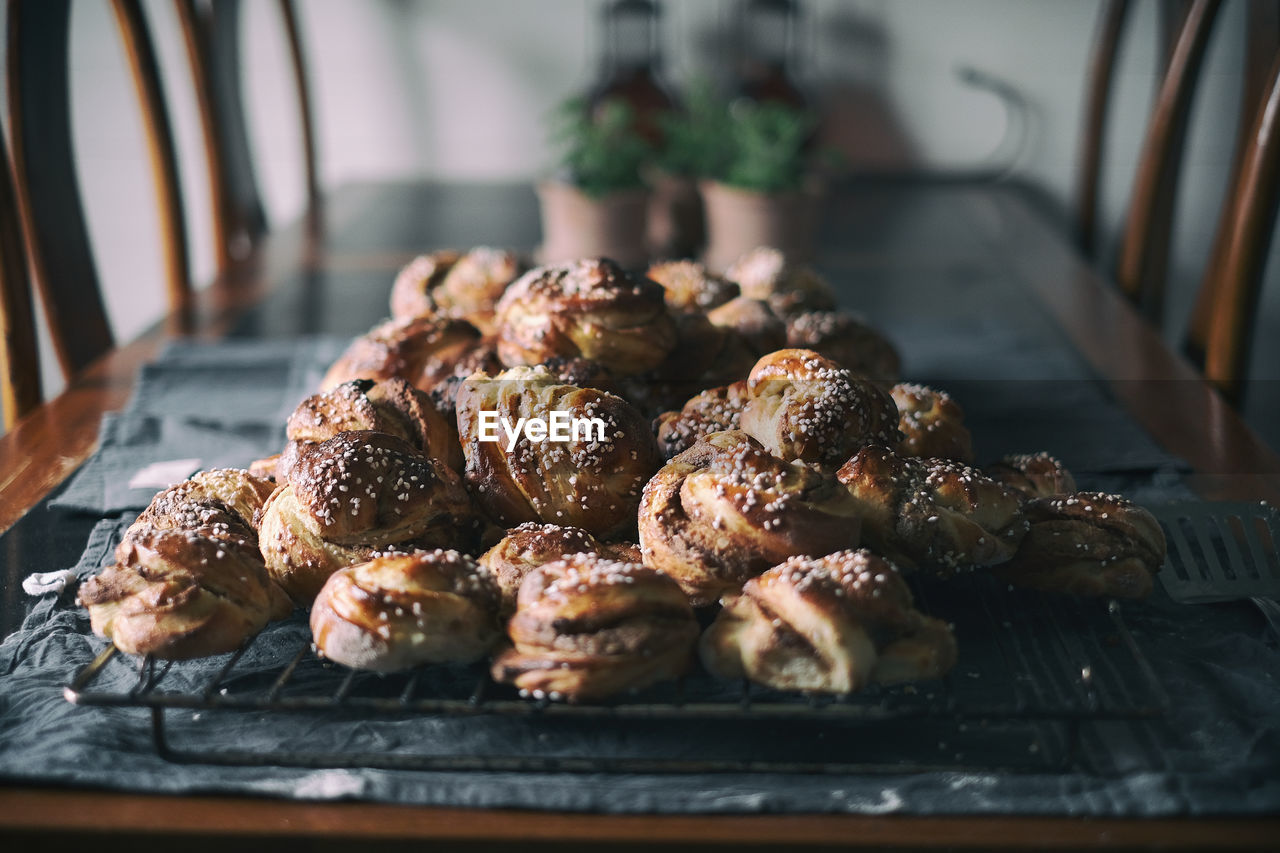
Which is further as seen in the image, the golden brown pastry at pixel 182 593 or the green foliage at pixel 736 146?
the green foliage at pixel 736 146

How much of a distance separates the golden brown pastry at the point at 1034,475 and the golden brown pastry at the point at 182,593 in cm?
67

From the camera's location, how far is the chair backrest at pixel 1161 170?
234cm

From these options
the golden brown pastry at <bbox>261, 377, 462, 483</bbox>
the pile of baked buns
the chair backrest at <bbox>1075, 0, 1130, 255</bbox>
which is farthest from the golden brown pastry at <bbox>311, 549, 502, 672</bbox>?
the chair backrest at <bbox>1075, 0, 1130, 255</bbox>

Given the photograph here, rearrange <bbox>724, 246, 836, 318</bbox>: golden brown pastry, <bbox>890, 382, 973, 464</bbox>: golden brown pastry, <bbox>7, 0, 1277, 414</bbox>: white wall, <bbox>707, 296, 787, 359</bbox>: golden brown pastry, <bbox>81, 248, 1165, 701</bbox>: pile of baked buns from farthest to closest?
<bbox>7, 0, 1277, 414</bbox>: white wall, <bbox>724, 246, 836, 318</bbox>: golden brown pastry, <bbox>707, 296, 787, 359</bbox>: golden brown pastry, <bbox>890, 382, 973, 464</bbox>: golden brown pastry, <bbox>81, 248, 1165, 701</bbox>: pile of baked buns

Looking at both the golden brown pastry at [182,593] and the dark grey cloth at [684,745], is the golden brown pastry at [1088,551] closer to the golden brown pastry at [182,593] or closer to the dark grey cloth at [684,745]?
the dark grey cloth at [684,745]

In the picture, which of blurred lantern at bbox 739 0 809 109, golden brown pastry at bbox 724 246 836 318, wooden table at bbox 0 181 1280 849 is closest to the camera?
wooden table at bbox 0 181 1280 849

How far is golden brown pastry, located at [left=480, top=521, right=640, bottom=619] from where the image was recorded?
36.8 inches

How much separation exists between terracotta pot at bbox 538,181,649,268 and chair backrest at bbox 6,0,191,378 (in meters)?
0.72

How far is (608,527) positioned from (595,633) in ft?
0.75

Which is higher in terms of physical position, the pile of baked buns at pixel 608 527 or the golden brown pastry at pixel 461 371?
the golden brown pastry at pixel 461 371

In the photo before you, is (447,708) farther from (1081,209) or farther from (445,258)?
(1081,209)

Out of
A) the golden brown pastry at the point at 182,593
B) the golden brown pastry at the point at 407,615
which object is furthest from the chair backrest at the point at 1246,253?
the golden brown pastry at the point at 182,593

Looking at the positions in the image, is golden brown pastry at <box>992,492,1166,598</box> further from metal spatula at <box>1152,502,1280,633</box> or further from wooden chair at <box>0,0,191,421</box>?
wooden chair at <box>0,0,191,421</box>

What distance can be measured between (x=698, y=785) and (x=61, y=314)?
157 cm
